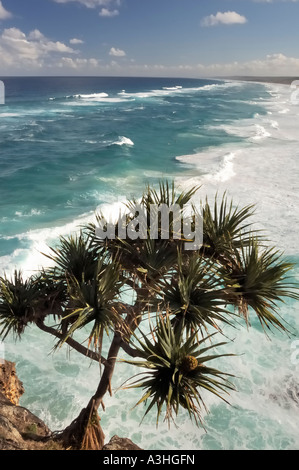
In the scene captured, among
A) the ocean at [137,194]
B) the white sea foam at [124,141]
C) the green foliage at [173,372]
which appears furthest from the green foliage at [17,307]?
the white sea foam at [124,141]

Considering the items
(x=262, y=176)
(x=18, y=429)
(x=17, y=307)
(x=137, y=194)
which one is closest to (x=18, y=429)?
(x=18, y=429)

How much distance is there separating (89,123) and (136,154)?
22.9 meters

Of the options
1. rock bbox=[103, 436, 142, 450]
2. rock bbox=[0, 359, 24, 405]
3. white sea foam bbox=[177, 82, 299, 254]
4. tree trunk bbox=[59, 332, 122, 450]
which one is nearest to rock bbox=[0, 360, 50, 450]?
rock bbox=[0, 359, 24, 405]

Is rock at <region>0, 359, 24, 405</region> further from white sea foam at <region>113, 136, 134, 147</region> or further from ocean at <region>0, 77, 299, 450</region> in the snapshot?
white sea foam at <region>113, 136, 134, 147</region>

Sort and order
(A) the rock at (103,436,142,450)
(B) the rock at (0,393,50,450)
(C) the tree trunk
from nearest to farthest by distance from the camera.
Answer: (B) the rock at (0,393,50,450)
(A) the rock at (103,436,142,450)
(C) the tree trunk

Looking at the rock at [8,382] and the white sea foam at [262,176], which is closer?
the rock at [8,382]

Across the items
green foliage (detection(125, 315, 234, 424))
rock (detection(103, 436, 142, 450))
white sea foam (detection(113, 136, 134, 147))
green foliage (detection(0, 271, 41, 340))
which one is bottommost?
rock (detection(103, 436, 142, 450))

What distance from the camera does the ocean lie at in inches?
321

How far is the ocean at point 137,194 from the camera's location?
8156mm

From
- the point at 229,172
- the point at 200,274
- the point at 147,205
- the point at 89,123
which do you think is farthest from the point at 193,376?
the point at 89,123

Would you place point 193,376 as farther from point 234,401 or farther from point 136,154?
point 136,154

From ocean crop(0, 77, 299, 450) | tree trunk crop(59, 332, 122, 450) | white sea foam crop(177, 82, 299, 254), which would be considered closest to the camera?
tree trunk crop(59, 332, 122, 450)

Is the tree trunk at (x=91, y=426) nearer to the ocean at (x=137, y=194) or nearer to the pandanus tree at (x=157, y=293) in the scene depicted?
the pandanus tree at (x=157, y=293)

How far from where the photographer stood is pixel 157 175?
27.7m
